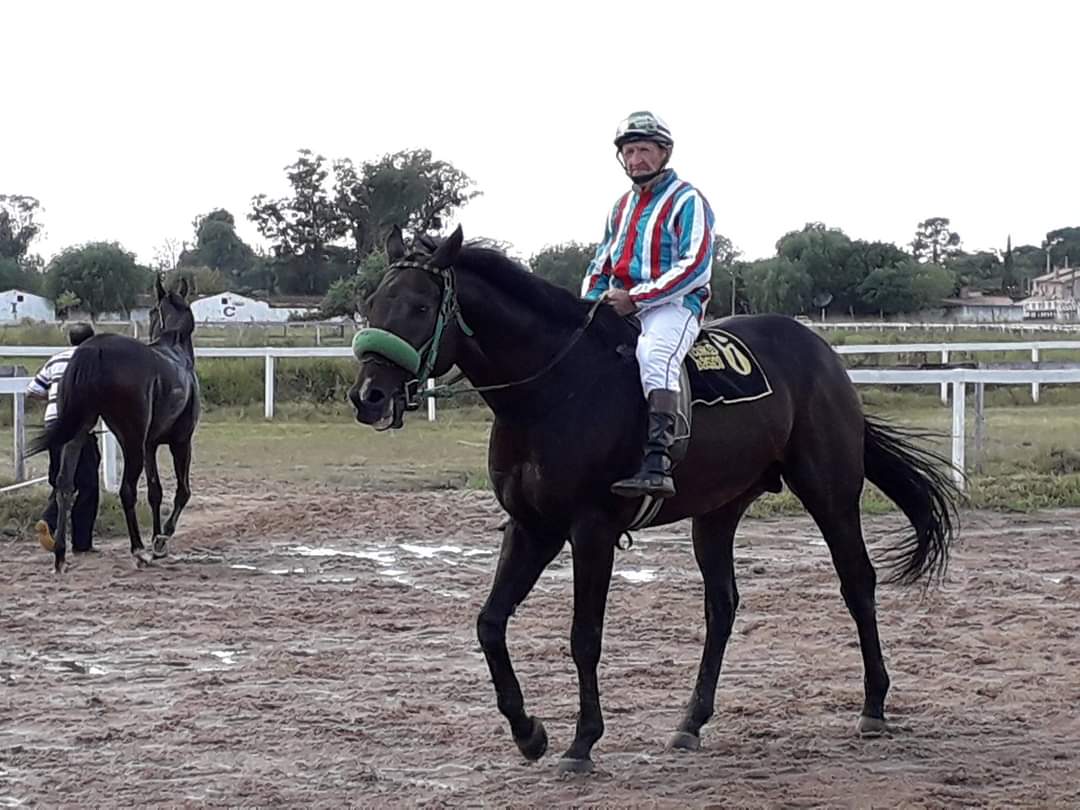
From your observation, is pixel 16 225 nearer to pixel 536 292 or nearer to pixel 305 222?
pixel 305 222

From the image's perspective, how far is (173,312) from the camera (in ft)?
37.6

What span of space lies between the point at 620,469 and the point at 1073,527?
24.1 feet

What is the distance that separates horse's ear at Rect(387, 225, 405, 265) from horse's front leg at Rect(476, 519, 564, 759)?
47.3 inches

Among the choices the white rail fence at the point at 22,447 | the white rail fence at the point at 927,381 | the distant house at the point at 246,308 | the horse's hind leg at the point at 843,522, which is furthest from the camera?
the distant house at the point at 246,308

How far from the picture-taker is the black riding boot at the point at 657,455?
517 centimetres

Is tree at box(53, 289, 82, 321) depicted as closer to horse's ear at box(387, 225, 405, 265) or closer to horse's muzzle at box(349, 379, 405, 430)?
horse's ear at box(387, 225, 405, 265)

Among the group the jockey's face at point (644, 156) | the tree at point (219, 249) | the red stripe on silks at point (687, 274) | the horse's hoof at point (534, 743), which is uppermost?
the tree at point (219, 249)

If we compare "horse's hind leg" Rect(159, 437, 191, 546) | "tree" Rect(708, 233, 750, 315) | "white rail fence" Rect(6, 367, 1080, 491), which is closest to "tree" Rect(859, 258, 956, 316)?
"tree" Rect(708, 233, 750, 315)

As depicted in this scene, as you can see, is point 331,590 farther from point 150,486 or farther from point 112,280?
point 112,280

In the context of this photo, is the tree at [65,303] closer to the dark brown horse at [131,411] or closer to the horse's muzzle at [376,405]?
the dark brown horse at [131,411]

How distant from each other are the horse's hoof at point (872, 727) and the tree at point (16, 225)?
96130 millimetres

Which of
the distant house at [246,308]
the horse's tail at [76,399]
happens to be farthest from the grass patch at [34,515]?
the distant house at [246,308]

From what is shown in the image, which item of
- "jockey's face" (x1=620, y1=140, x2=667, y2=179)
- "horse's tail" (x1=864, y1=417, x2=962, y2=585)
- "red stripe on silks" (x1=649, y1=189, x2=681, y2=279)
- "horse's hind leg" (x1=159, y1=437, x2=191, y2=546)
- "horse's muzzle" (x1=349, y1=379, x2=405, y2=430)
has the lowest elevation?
"horse's hind leg" (x1=159, y1=437, x2=191, y2=546)

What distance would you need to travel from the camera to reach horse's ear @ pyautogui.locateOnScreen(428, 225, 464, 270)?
4.99 metres
